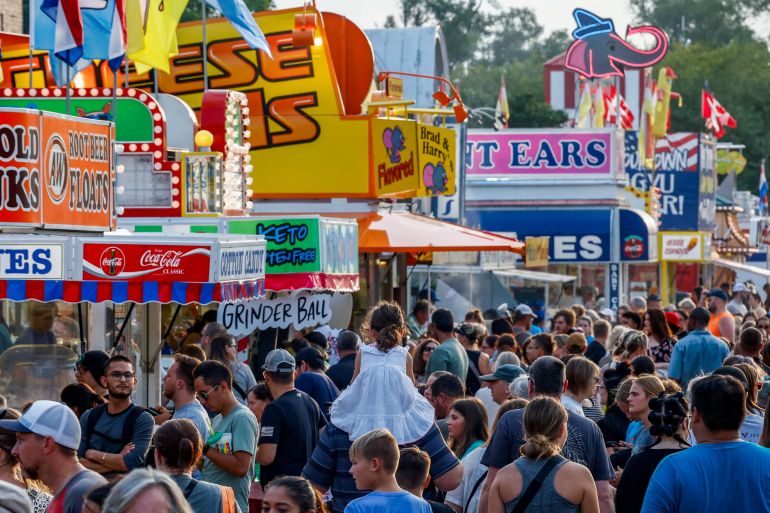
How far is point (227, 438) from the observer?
8078mm

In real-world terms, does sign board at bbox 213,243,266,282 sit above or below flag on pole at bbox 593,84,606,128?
below

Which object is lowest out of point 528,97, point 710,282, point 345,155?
point 710,282

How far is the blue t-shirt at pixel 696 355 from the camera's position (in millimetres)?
12430

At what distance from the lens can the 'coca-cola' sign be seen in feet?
36.9

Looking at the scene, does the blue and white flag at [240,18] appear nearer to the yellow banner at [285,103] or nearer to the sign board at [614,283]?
the yellow banner at [285,103]

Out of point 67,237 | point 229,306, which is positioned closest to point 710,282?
point 229,306

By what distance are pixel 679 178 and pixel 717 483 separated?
37658 millimetres

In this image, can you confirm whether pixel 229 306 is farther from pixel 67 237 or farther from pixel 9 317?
pixel 67 237

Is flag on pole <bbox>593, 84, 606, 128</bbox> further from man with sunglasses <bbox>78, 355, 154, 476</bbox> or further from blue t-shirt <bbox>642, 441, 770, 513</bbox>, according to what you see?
blue t-shirt <bbox>642, 441, 770, 513</bbox>

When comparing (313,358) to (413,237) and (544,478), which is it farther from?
(413,237)

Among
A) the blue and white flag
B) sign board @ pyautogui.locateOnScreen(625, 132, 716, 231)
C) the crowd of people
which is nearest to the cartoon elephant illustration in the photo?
the blue and white flag

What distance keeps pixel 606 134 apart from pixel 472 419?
27.6m

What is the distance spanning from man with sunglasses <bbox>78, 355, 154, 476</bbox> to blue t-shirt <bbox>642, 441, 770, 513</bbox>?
3224 mm

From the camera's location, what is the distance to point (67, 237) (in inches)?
440
